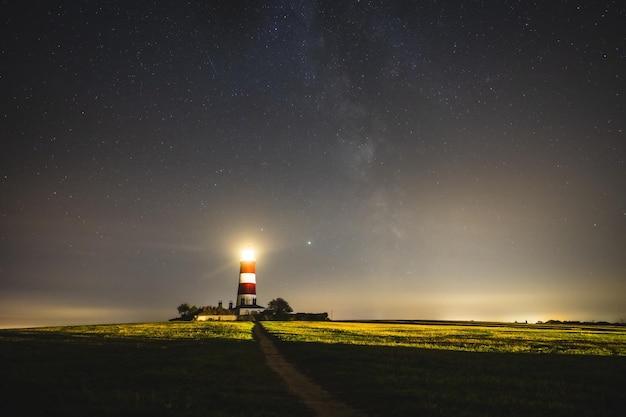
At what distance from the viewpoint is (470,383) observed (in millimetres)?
19750

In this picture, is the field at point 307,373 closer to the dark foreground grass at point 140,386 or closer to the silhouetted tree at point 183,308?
the dark foreground grass at point 140,386

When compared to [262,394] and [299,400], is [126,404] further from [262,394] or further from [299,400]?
[299,400]

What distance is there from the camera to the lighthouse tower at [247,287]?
4173 inches

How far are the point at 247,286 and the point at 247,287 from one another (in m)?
0.24

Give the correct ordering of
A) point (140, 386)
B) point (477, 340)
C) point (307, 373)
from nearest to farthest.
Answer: point (140, 386) < point (307, 373) < point (477, 340)

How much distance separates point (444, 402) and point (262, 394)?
6.71 m

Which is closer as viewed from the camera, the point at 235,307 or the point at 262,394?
the point at 262,394

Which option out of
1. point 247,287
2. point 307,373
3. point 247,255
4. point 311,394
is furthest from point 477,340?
point 247,255

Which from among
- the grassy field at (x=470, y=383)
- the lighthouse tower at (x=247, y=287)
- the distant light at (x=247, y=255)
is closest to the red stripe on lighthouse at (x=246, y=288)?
the lighthouse tower at (x=247, y=287)

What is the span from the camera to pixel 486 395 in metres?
17.3

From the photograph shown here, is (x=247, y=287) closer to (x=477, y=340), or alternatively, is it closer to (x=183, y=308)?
(x=183, y=308)

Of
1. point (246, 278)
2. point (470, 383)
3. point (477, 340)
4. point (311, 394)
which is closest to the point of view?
point (311, 394)

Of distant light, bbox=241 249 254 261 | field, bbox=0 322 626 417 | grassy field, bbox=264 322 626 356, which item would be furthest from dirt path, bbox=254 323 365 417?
distant light, bbox=241 249 254 261

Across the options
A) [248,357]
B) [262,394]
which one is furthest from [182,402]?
[248,357]
